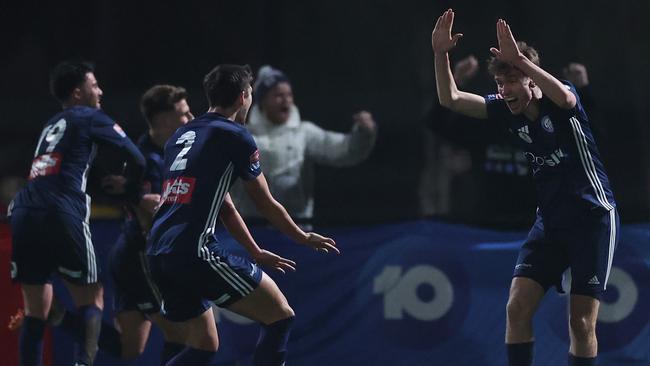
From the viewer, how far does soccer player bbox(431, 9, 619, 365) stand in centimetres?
707

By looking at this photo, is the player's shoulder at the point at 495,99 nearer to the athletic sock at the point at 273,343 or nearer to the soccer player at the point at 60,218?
the athletic sock at the point at 273,343

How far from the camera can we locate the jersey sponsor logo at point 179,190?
21.6 ft

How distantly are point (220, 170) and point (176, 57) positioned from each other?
4174 mm

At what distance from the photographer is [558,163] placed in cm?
709

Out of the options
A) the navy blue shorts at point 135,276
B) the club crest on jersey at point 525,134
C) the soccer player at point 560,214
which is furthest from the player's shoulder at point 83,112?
the club crest on jersey at point 525,134

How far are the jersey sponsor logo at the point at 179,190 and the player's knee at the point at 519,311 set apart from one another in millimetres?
1742

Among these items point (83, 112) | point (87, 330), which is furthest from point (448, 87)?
point (87, 330)

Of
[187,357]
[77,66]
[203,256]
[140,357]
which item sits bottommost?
[140,357]

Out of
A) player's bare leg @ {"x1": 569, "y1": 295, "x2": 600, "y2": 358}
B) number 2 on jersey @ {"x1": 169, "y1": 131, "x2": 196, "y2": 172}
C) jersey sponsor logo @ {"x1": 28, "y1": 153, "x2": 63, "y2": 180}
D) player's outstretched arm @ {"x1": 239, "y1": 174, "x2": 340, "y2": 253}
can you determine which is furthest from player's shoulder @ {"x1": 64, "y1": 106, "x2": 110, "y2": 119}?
player's bare leg @ {"x1": 569, "y1": 295, "x2": 600, "y2": 358}

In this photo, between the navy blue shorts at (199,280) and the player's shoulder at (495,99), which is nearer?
the navy blue shorts at (199,280)

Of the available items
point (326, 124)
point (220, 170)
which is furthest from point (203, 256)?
point (326, 124)

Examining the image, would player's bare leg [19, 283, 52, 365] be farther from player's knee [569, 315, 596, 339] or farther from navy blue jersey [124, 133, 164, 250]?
player's knee [569, 315, 596, 339]

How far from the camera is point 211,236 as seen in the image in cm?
667

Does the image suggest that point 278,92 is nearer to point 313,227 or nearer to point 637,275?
point 313,227
